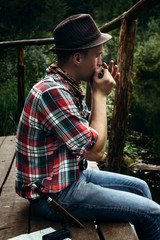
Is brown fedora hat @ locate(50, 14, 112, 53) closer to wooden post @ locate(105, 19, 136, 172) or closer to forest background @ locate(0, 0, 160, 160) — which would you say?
wooden post @ locate(105, 19, 136, 172)

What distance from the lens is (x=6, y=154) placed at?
118 inches

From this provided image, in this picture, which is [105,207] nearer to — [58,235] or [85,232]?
[85,232]

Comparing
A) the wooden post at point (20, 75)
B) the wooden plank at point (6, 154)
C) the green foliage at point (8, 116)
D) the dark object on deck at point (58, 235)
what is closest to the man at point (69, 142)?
the dark object on deck at point (58, 235)

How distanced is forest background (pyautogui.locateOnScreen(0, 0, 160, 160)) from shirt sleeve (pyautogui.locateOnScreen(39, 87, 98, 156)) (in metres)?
3.22

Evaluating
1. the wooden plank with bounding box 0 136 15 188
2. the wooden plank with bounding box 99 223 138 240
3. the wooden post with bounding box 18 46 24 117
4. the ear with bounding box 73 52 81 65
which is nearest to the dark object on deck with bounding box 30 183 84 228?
the wooden plank with bounding box 99 223 138 240

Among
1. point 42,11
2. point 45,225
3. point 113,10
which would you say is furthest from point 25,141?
point 113,10

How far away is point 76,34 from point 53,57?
1257 cm

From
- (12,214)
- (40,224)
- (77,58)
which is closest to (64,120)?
(77,58)

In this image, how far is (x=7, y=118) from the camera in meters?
4.73

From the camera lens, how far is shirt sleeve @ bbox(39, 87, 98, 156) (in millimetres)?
1394

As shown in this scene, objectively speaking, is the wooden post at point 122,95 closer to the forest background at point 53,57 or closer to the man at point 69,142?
the man at point 69,142

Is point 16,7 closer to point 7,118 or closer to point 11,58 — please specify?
point 11,58

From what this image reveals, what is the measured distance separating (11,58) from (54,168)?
1097 centimetres

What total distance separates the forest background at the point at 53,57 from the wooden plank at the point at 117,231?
3244 millimetres
